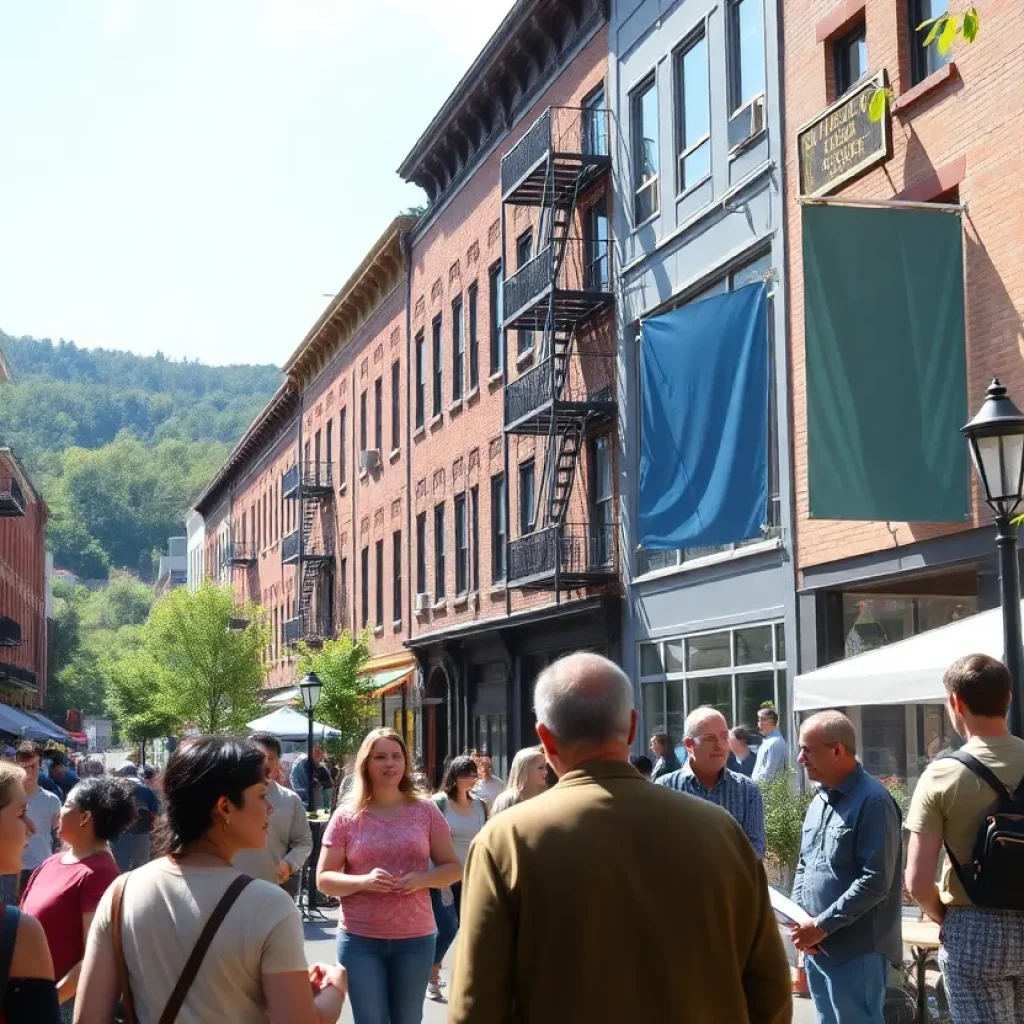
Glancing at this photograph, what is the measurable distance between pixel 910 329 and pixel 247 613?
45035 mm

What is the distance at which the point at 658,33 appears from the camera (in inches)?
965

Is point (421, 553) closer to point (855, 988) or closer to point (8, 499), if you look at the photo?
point (8, 499)

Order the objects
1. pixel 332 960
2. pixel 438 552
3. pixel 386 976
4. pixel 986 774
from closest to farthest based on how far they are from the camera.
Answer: pixel 986 774 → pixel 386 976 → pixel 332 960 → pixel 438 552

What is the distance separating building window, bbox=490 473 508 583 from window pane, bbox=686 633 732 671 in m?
9.15

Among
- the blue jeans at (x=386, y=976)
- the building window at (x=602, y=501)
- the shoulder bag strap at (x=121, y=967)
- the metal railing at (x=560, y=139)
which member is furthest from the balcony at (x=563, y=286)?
the shoulder bag strap at (x=121, y=967)

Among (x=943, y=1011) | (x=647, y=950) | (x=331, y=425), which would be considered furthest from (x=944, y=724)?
(x=331, y=425)

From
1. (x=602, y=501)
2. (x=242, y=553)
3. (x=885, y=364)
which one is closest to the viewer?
(x=885, y=364)

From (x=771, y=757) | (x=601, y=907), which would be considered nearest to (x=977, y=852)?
(x=601, y=907)

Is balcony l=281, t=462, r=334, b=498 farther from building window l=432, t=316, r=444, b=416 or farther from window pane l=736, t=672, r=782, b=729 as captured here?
window pane l=736, t=672, r=782, b=729

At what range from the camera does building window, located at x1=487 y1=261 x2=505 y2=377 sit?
106ft

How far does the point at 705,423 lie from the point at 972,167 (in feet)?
19.8

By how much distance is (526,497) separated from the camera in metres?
30.4

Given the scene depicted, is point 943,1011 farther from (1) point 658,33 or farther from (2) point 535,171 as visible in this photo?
(2) point 535,171

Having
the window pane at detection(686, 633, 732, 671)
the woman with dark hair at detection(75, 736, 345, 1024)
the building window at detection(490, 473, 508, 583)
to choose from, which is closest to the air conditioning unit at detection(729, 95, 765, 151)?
the window pane at detection(686, 633, 732, 671)
